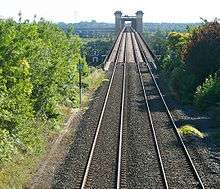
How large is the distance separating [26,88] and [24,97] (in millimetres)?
667

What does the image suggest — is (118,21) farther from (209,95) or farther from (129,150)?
(129,150)

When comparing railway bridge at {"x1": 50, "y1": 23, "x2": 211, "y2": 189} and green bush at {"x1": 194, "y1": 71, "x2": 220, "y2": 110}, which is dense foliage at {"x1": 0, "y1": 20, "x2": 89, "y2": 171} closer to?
railway bridge at {"x1": 50, "y1": 23, "x2": 211, "y2": 189}

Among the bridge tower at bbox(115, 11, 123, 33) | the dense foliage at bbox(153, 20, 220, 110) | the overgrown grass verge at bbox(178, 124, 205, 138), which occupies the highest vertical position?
the dense foliage at bbox(153, 20, 220, 110)

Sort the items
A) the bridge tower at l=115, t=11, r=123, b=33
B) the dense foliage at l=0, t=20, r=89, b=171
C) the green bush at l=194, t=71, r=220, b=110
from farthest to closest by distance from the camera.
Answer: the bridge tower at l=115, t=11, r=123, b=33, the green bush at l=194, t=71, r=220, b=110, the dense foliage at l=0, t=20, r=89, b=171

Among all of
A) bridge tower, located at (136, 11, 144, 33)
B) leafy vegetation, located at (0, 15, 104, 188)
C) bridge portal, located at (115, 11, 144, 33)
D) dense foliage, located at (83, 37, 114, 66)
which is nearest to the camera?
leafy vegetation, located at (0, 15, 104, 188)

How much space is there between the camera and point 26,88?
69.4 feet

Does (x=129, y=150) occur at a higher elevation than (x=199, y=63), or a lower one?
lower

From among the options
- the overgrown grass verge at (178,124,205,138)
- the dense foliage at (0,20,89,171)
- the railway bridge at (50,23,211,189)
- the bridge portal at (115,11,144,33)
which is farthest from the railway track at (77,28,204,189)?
the bridge portal at (115,11,144,33)

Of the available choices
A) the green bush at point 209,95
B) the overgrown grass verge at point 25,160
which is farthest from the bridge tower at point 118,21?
Answer: the overgrown grass verge at point 25,160

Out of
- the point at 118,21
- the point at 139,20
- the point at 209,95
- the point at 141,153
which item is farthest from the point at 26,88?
the point at 139,20

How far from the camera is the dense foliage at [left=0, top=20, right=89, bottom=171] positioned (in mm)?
20156

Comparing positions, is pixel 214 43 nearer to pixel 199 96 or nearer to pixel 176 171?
pixel 199 96

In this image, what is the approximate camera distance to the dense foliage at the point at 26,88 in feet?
66.1

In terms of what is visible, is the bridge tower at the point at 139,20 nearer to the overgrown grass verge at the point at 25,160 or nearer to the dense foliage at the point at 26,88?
the dense foliage at the point at 26,88
